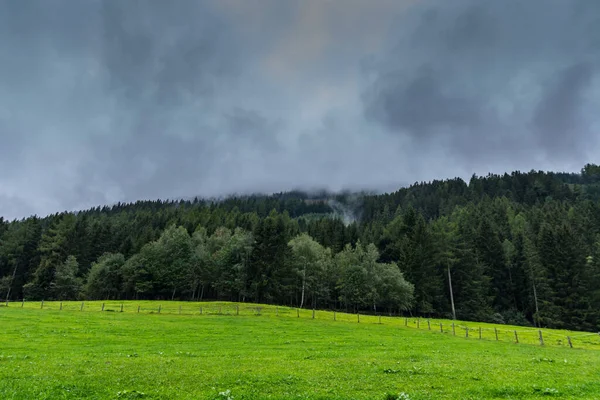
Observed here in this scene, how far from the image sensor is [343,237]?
12719 cm

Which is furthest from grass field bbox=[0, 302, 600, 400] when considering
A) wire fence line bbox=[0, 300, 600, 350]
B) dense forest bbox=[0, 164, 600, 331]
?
dense forest bbox=[0, 164, 600, 331]

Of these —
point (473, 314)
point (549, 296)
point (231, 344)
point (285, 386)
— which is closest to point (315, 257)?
point (473, 314)

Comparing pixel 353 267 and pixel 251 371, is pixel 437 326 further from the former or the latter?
pixel 251 371

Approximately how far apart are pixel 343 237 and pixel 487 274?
49.9 metres

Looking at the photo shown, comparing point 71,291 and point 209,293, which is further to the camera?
point 209,293

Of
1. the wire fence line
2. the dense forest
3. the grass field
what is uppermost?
the dense forest

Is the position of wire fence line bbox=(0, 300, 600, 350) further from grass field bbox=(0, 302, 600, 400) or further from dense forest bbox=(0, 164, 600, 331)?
dense forest bbox=(0, 164, 600, 331)

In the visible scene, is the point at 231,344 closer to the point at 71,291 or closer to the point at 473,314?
the point at 473,314

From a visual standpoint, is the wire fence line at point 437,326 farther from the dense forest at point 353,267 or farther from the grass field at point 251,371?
the dense forest at point 353,267

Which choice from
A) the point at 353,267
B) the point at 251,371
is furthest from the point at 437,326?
the point at 251,371

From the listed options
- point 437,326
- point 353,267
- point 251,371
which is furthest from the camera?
point 353,267

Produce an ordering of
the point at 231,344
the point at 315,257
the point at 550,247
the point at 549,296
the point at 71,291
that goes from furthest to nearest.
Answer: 1. the point at 71,291
2. the point at 315,257
3. the point at 550,247
4. the point at 549,296
5. the point at 231,344

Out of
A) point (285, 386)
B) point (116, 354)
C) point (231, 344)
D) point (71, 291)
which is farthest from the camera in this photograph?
point (71, 291)

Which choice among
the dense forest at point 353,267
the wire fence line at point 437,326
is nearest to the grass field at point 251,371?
the wire fence line at point 437,326
